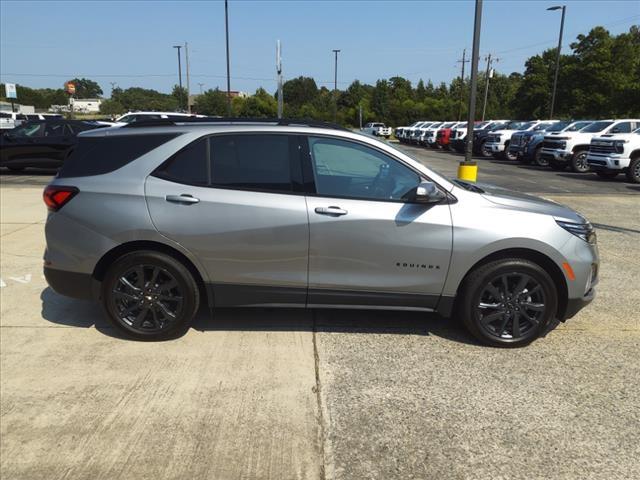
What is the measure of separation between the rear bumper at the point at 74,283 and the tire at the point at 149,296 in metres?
0.10

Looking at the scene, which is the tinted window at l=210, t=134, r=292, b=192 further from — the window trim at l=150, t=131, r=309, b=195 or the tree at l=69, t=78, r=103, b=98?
the tree at l=69, t=78, r=103, b=98

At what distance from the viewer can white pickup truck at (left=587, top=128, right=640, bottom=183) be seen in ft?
50.2

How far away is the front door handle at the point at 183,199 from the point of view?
3926 millimetres

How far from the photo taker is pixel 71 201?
4.02m

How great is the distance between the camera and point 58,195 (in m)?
4.05

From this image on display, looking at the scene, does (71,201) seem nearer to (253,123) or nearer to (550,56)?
(253,123)

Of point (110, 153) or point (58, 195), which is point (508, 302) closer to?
point (110, 153)

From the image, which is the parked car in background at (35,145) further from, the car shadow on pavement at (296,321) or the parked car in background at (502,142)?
the parked car in background at (502,142)

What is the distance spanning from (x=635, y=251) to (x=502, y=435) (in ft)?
17.8

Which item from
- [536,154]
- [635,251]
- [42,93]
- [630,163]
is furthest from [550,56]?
[42,93]

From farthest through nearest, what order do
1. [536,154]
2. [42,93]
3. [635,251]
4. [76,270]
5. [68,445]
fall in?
1. [42,93]
2. [536,154]
3. [635,251]
4. [76,270]
5. [68,445]

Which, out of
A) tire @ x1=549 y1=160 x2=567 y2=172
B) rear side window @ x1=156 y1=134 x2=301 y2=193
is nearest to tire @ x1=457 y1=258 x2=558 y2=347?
Answer: rear side window @ x1=156 y1=134 x2=301 y2=193

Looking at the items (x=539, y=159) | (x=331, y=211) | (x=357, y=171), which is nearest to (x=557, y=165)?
(x=539, y=159)

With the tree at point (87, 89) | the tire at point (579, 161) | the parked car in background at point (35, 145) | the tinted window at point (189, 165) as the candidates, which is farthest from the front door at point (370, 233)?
the tree at point (87, 89)
